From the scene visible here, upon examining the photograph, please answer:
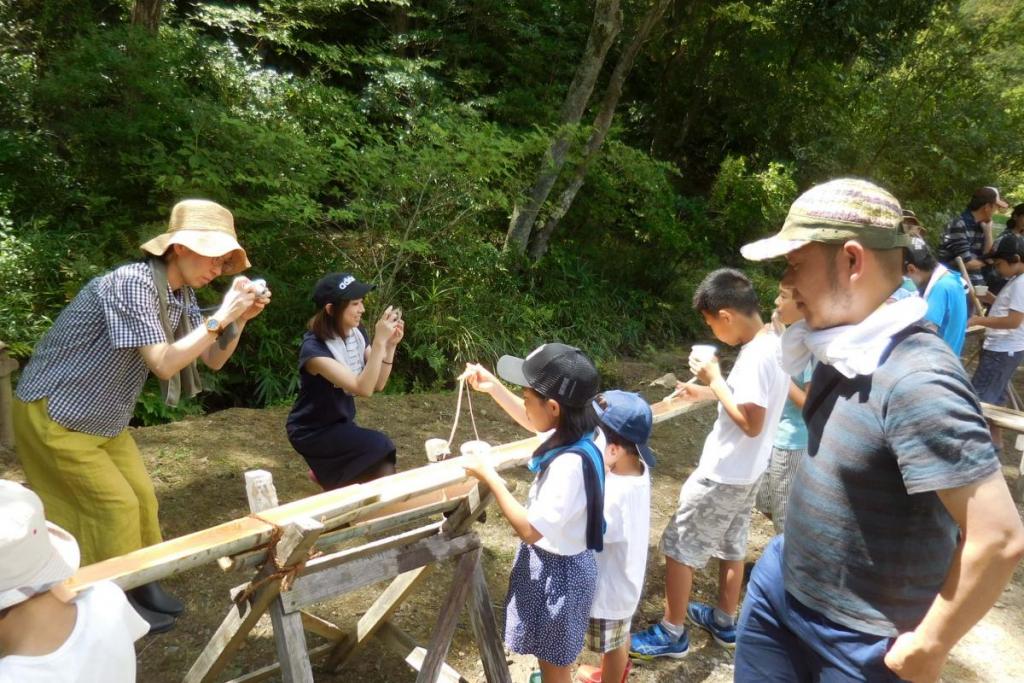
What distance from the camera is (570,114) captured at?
29.8 feet

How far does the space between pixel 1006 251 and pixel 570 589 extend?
5082mm

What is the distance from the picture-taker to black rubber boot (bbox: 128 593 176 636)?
→ 10.7ft

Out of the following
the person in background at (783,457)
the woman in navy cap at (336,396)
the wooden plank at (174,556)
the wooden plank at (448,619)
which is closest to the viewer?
the wooden plank at (174,556)

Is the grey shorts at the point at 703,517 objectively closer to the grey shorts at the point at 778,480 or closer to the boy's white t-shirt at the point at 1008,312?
the grey shorts at the point at 778,480

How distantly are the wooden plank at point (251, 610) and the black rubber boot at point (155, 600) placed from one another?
2.45 ft

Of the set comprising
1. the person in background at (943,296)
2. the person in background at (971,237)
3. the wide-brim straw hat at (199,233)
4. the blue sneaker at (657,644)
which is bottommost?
the blue sneaker at (657,644)

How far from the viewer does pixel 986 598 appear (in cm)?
145

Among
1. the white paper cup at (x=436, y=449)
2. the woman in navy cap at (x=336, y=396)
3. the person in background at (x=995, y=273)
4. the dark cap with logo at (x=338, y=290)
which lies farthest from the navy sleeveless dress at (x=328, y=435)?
the person in background at (x=995, y=273)

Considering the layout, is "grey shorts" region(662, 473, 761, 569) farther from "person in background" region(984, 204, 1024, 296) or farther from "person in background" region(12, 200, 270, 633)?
"person in background" region(984, 204, 1024, 296)

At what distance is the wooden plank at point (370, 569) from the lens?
240 cm

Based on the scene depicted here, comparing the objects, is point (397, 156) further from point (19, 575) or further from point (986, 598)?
point (986, 598)

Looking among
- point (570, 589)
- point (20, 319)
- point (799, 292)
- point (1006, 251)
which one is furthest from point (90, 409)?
point (1006, 251)

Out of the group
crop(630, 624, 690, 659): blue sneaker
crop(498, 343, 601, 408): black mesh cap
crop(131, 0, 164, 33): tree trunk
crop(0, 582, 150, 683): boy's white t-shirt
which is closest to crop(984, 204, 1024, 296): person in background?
crop(630, 624, 690, 659): blue sneaker

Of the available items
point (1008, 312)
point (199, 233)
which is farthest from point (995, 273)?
point (199, 233)
